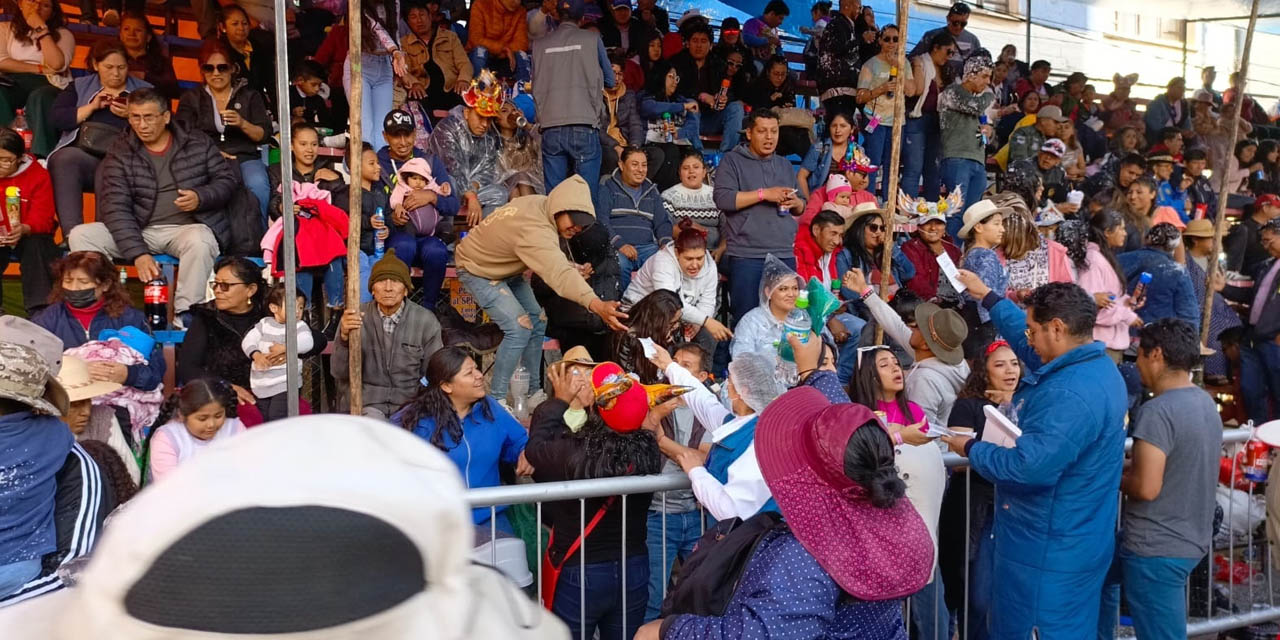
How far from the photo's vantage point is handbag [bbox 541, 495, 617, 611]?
3.82 meters

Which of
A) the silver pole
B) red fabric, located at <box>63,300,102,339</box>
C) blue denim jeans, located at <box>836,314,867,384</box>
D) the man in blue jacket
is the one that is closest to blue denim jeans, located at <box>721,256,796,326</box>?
blue denim jeans, located at <box>836,314,867,384</box>

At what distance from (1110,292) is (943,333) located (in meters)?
2.52

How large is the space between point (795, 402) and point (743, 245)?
495cm

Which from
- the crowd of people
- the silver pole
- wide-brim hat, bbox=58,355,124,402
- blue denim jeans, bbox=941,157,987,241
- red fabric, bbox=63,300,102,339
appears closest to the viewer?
the crowd of people

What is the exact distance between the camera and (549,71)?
8.02 metres

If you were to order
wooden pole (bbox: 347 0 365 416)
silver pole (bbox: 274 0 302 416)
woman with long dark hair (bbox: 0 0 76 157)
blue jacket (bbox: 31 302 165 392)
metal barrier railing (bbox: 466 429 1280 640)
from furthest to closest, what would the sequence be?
woman with long dark hair (bbox: 0 0 76 157), blue jacket (bbox: 31 302 165 392), wooden pole (bbox: 347 0 365 416), silver pole (bbox: 274 0 302 416), metal barrier railing (bbox: 466 429 1280 640)

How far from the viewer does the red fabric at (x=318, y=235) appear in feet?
21.9

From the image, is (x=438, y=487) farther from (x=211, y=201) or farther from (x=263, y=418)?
(x=211, y=201)

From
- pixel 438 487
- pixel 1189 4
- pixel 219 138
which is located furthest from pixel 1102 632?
pixel 1189 4

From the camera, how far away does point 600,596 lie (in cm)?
391

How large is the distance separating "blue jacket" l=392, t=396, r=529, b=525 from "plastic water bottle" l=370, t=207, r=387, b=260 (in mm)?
2542


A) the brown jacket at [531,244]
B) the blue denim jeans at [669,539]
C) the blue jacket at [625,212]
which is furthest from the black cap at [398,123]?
the blue denim jeans at [669,539]

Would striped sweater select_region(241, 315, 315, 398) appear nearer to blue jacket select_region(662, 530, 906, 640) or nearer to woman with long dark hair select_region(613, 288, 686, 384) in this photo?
woman with long dark hair select_region(613, 288, 686, 384)

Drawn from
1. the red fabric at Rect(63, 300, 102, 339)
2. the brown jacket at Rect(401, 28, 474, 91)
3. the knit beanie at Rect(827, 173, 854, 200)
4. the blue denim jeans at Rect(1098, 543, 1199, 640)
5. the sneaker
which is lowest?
the blue denim jeans at Rect(1098, 543, 1199, 640)
